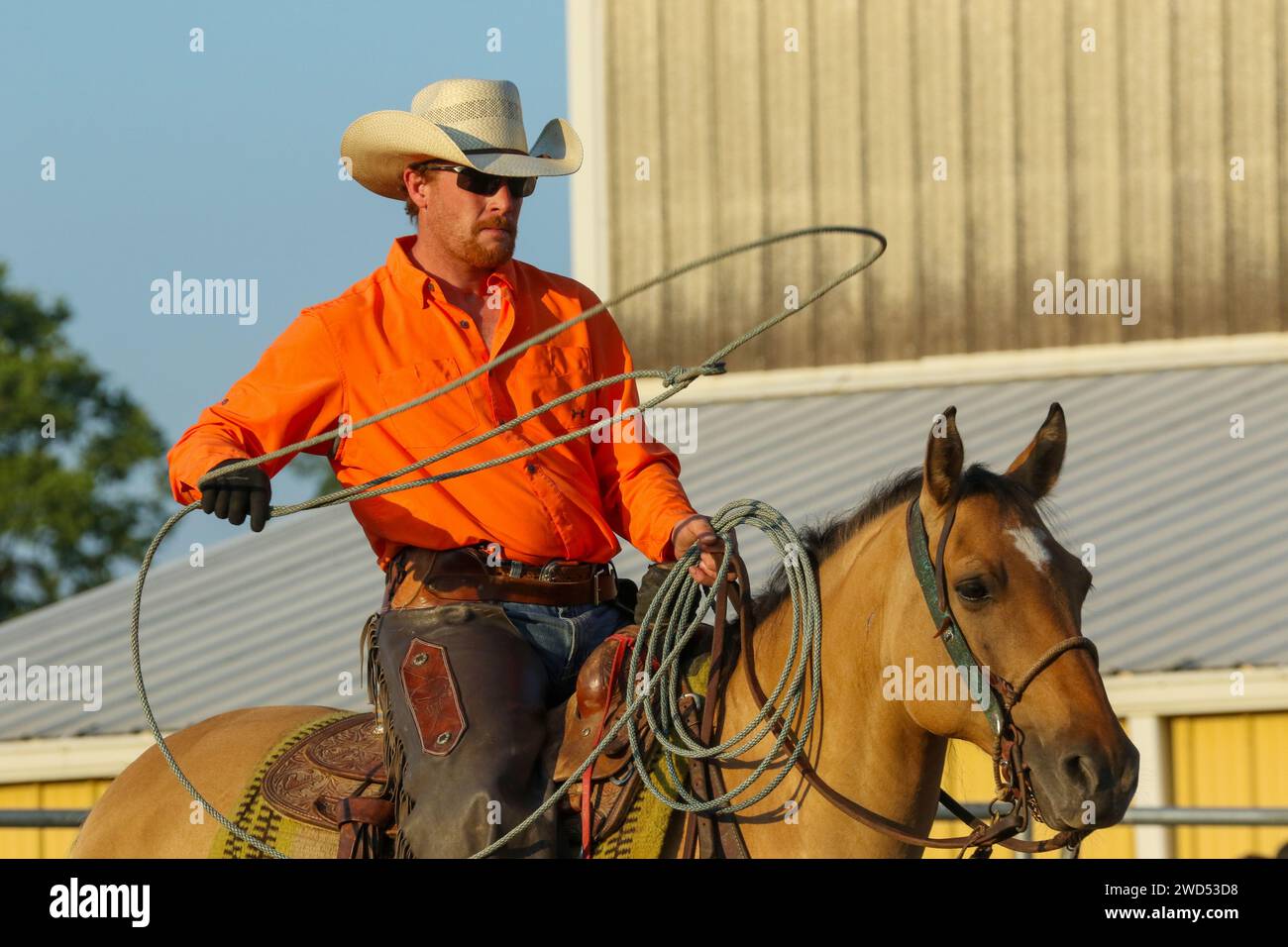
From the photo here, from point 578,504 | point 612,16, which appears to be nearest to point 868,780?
point 578,504

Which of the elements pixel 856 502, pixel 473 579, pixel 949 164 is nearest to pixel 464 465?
pixel 473 579

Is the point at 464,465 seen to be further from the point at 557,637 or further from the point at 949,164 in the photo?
the point at 949,164

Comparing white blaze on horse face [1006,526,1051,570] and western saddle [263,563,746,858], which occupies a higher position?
white blaze on horse face [1006,526,1051,570]

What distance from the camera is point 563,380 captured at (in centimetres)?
476

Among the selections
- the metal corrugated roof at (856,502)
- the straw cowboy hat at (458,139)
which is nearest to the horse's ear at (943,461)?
the straw cowboy hat at (458,139)

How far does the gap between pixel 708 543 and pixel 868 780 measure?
0.70 meters

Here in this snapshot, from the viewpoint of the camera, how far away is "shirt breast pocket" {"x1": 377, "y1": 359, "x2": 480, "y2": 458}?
15.0ft

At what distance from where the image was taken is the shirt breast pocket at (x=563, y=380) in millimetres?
4719

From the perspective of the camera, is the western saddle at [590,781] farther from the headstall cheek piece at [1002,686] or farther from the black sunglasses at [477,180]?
the black sunglasses at [477,180]

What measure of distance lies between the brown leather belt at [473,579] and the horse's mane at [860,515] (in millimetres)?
476

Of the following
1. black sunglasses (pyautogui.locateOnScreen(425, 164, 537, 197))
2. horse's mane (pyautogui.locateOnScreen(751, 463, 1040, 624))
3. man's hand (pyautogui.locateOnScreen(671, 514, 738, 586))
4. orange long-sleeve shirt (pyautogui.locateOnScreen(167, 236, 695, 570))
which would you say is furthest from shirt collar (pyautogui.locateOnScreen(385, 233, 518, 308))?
horse's mane (pyautogui.locateOnScreen(751, 463, 1040, 624))

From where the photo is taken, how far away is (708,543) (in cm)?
443

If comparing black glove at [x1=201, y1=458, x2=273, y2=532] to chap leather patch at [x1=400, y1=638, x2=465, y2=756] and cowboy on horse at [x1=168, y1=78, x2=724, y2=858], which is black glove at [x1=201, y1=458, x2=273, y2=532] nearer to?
cowboy on horse at [x1=168, y1=78, x2=724, y2=858]

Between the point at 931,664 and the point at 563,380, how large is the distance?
131 centimetres
